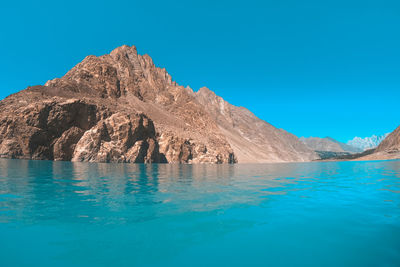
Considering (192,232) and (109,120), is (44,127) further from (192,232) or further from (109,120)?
(192,232)

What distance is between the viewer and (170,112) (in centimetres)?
11806

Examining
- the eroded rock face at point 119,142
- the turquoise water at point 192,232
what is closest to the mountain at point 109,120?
the eroded rock face at point 119,142

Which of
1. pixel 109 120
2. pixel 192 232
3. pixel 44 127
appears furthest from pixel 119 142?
pixel 192 232

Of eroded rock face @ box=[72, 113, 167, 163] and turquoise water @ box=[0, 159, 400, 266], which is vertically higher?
eroded rock face @ box=[72, 113, 167, 163]

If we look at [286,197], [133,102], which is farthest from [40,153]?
[286,197]

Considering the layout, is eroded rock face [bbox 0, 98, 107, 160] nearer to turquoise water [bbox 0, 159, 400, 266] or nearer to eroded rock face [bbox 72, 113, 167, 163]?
eroded rock face [bbox 72, 113, 167, 163]

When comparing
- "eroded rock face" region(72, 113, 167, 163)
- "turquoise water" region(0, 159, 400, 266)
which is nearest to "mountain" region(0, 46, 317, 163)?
"eroded rock face" region(72, 113, 167, 163)

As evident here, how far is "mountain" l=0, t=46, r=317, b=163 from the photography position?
200ft

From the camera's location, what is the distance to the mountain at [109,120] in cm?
6103

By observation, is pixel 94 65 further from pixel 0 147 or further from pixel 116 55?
pixel 0 147

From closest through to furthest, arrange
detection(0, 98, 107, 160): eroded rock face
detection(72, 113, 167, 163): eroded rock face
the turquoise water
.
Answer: the turquoise water → detection(0, 98, 107, 160): eroded rock face → detection(72, 113, 167, 163): eroded rock face

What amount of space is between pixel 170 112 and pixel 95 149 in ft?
191

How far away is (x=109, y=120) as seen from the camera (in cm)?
6888

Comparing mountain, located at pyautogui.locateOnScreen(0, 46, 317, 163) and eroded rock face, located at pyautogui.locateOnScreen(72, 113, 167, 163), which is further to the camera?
eroded rock face, located at pyautogui.locateOnScreen(72, 113, 167, 163)
